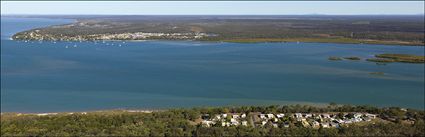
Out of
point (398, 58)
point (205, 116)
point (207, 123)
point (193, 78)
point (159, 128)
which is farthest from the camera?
point (398, 58)

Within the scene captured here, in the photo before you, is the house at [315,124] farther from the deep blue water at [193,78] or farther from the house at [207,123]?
the deep blue water at [193,78]

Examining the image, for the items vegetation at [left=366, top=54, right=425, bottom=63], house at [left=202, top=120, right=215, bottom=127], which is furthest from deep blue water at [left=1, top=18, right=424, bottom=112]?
house at [left=202, top=120, right=215, bottom=127]

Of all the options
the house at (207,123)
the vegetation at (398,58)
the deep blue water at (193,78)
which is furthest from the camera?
the vegetation at (398,58)

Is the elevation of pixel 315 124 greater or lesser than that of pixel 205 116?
lesser

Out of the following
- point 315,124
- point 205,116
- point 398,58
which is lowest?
point 315,124

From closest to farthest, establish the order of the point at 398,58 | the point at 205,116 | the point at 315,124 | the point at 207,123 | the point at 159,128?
the point at 159,128, the point at 207,123, the point at 315,124, the point at 205,116, the point at 398,58

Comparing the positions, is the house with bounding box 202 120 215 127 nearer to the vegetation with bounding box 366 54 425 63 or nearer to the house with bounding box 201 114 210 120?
the house with bounding box 201 114 210 120

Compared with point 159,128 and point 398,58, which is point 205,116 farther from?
point 398,58

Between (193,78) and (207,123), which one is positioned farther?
(193,78)

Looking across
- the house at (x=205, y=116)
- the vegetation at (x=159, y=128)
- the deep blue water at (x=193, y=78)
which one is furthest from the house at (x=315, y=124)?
the deep blue water at (x=193, y=78)

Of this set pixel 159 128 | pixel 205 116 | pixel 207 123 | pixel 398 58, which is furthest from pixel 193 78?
pixel 398 58
